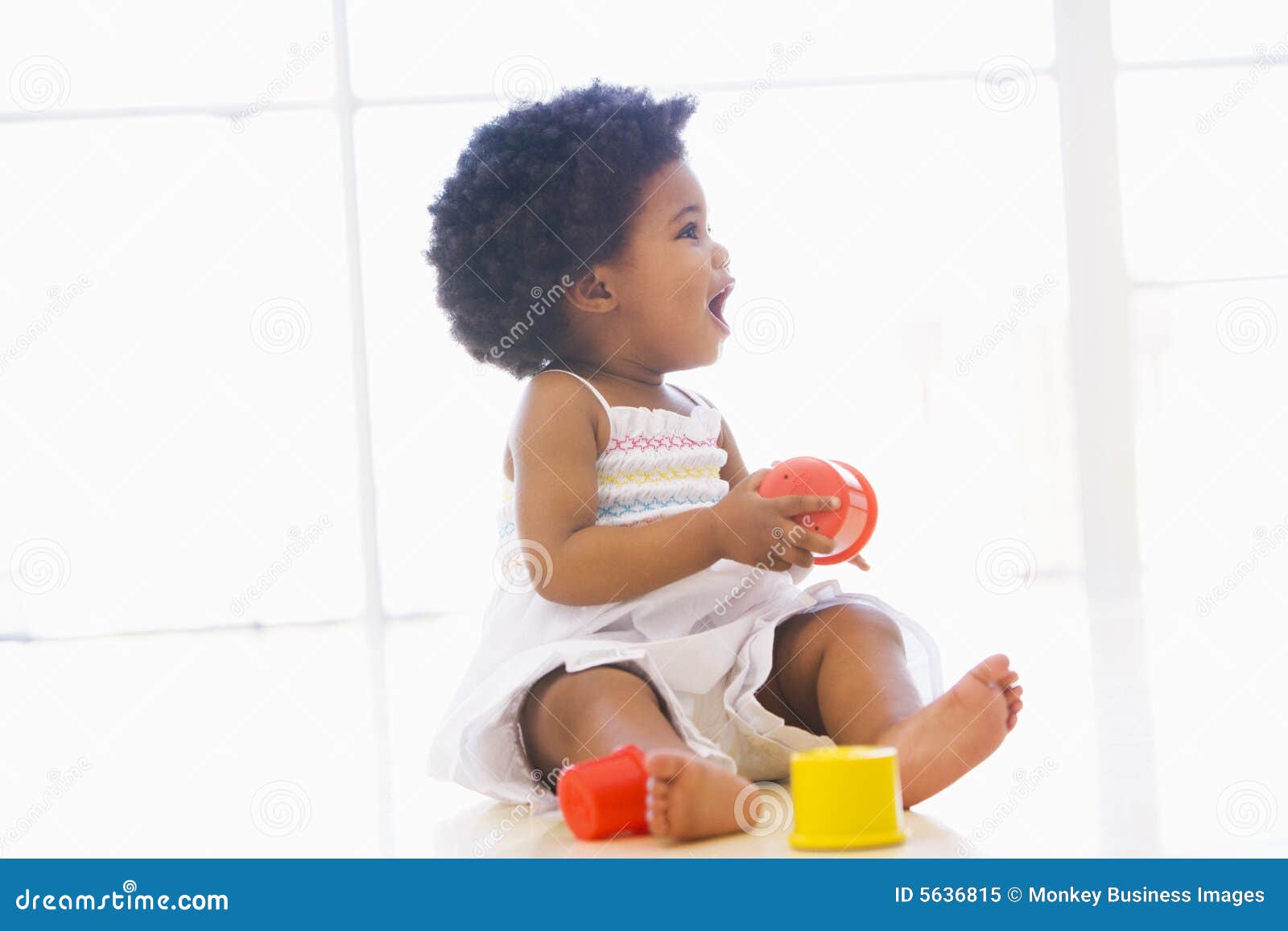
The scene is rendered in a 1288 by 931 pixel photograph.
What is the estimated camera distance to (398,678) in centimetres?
222

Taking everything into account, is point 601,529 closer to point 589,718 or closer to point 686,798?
point 589,718

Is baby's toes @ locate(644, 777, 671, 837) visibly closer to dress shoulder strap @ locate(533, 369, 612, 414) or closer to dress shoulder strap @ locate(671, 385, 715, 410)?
dress shoulder strap @ locate(533, 369, 612, 414)

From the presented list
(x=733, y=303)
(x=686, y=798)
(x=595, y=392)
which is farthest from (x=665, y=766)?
(x=733, y=303)

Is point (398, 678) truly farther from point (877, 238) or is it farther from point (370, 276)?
point (877, 238)

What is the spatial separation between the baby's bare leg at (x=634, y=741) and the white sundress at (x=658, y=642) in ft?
0.05

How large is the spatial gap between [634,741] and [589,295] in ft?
1.77

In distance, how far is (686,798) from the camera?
931mm

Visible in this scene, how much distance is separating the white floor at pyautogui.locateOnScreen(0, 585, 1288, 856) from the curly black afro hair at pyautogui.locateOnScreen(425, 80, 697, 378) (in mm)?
492

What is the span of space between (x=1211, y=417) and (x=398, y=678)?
2.33m

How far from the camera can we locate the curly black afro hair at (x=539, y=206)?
1398 mm

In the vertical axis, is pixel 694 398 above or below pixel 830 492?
above

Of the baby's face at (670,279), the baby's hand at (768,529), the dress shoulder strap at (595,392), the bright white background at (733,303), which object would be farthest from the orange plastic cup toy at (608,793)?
the bright white background at (733,303)

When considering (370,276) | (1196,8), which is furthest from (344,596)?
(1196,8)
